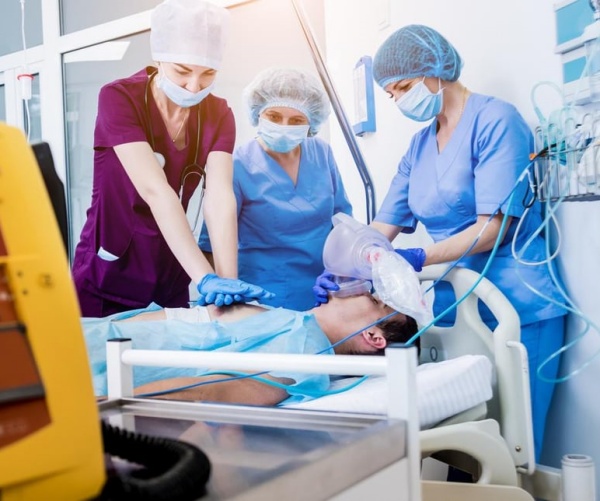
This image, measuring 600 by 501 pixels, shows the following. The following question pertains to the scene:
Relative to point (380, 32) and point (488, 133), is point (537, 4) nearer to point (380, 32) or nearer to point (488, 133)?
point (488, 133)

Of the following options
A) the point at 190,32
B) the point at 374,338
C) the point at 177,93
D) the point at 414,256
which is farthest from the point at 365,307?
the point at 190,32

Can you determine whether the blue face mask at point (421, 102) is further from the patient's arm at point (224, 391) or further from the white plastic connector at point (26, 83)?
the white plastic connector at point (26, 83)

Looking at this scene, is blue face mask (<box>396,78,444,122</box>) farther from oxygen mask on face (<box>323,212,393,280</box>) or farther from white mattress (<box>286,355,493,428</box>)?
white mattress (<box>286,355,493,428</box>)

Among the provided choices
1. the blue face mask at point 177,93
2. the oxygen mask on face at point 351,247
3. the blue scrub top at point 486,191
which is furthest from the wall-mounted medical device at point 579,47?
the blue face mask at point 177,93

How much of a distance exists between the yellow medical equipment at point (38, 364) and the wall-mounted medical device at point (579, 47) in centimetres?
146

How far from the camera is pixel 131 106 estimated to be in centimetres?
234

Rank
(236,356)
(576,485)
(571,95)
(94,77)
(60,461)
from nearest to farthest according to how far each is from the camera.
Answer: (60,461) → (236,356) → (576,485) → (571,95) → (94,77)

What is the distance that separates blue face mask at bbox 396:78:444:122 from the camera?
77.7 inches

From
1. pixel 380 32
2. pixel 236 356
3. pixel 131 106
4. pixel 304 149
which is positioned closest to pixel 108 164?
pixel 131 106

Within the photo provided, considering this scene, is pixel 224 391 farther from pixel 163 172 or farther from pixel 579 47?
pixel 579 47

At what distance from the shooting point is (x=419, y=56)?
194 cm

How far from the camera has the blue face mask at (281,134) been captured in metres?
2.24

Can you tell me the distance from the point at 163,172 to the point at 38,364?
1.91 meters

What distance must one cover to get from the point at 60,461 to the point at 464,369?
3.83ft
